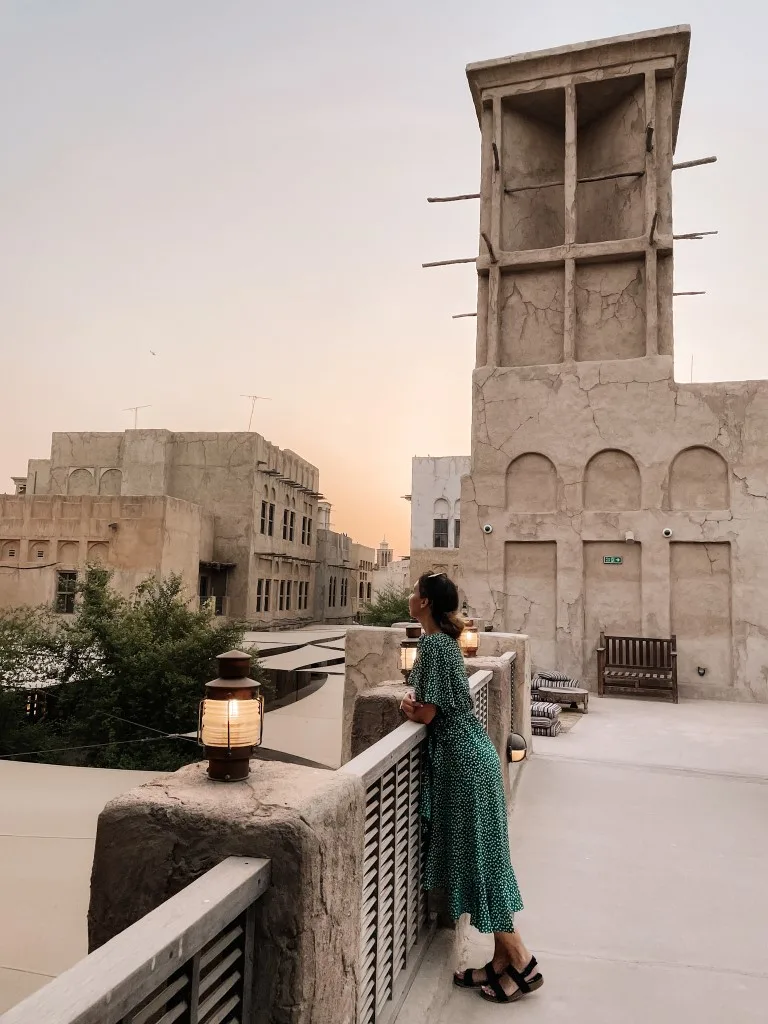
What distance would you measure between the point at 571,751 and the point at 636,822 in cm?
235

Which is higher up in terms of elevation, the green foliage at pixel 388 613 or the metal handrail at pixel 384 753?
the metal handrail at pixel 384 753

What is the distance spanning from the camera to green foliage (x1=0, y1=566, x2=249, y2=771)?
14.6 metres

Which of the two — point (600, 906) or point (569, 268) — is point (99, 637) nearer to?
point (569, 268)

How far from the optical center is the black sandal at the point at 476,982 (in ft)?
10.3

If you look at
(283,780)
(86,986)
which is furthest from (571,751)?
(86,986)

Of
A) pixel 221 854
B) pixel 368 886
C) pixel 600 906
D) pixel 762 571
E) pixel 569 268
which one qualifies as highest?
pixel 569 268

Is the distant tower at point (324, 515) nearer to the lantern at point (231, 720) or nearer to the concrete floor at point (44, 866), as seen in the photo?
the concrete floor at point (44, 866)

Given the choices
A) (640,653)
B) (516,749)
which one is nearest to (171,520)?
(640,653)

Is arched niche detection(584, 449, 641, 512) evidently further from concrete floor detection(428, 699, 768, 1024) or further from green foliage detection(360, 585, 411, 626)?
green foliage detection(360, 585, 411, 626)

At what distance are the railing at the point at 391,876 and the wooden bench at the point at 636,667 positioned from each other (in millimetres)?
9512

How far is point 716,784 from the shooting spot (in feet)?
21.5

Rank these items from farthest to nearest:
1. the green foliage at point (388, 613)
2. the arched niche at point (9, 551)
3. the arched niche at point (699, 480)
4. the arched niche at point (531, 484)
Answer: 1. the green foliage at point (388, 613)
2. the arched niche at point (9, 551)
3. the arched niche at point (531, 484)
4. the arched niche at point (699, 480)

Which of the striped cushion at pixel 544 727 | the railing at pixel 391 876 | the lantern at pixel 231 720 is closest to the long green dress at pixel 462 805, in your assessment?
the railing at pixel 391 876

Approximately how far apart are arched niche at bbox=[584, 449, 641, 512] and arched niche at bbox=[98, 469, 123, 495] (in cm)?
2547
